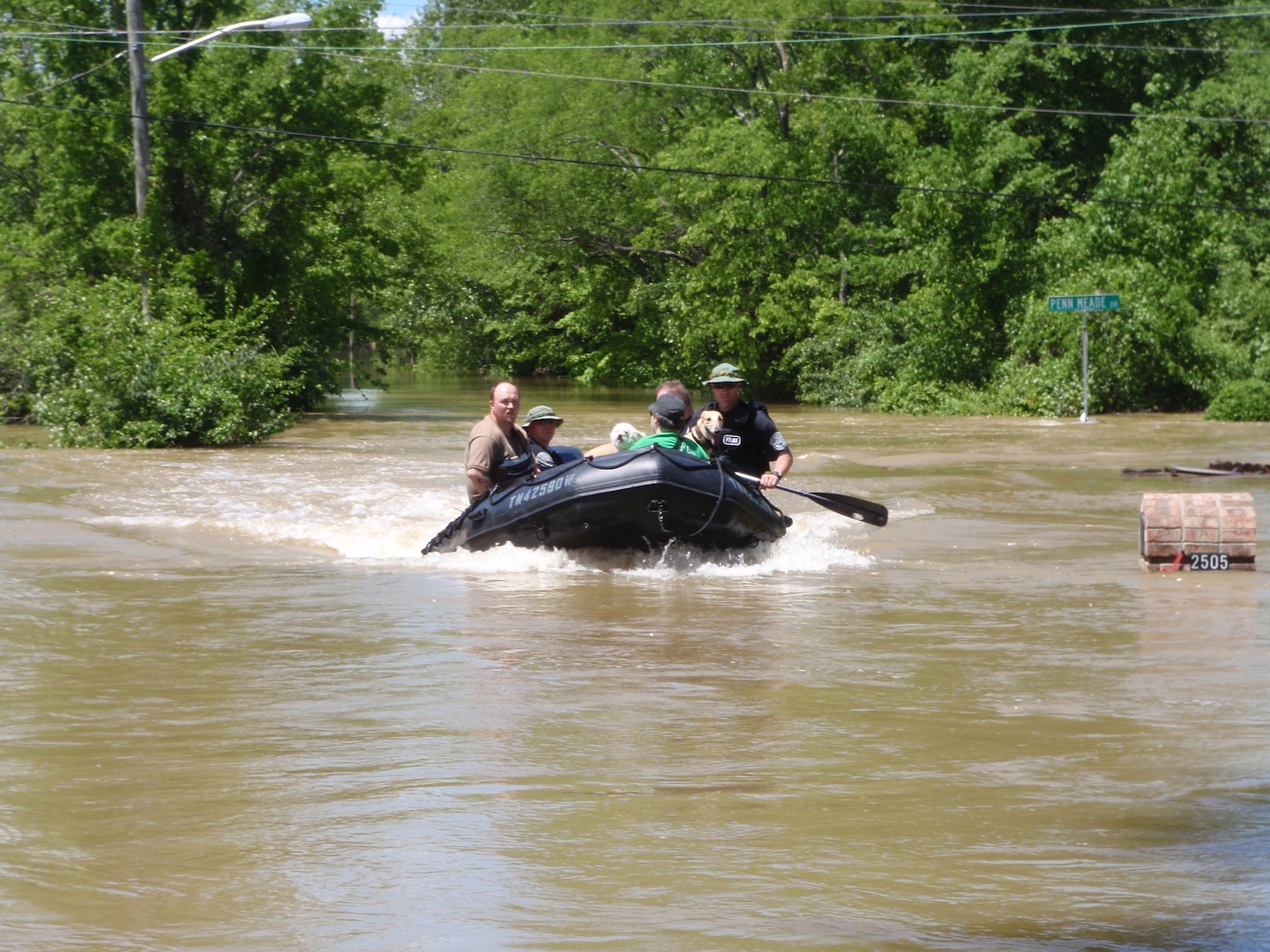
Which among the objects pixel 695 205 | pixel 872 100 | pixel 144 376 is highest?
pixel 872 100

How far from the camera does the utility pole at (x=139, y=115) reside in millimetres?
26953

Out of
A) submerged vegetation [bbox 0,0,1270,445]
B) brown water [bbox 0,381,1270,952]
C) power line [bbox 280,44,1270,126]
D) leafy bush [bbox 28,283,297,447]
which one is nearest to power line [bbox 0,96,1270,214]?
submerged vegetation [bbox 0,0,1270,445]

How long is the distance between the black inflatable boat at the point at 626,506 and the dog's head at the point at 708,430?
0.85 meters

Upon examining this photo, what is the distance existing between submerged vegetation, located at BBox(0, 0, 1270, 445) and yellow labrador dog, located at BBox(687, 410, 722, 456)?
44.2 feet

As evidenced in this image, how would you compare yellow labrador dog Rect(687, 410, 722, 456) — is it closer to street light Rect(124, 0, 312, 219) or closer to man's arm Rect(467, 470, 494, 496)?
man's arm Rect(467, 470, 494, 496)

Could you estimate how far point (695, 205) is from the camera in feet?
142

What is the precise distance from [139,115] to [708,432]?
1655cm

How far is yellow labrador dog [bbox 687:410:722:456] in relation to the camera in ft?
45.3

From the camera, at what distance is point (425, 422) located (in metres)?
32.1

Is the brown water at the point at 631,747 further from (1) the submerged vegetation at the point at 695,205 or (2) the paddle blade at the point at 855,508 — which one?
(1) the submerged vegetation at the point at 695,205

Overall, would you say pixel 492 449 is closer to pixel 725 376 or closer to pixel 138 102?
pixel 725 376

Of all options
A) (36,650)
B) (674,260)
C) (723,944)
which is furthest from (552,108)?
(723,944)

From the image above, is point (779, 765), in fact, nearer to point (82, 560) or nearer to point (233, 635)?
point (233, 635)

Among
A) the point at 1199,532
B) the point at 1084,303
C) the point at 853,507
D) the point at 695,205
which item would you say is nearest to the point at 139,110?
the point at 1084,303
